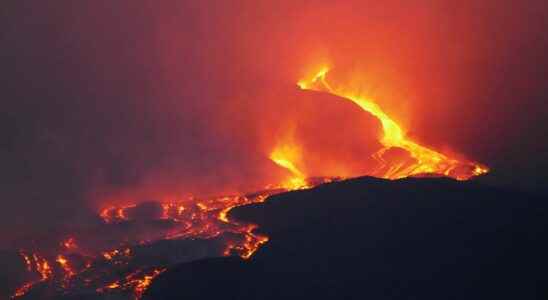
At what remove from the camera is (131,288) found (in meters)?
13.9

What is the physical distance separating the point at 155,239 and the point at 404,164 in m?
6.09

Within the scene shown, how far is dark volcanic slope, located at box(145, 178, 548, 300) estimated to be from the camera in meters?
13.4

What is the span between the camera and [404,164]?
752 inches

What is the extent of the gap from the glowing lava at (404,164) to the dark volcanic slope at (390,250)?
164cm

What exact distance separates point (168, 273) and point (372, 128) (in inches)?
329

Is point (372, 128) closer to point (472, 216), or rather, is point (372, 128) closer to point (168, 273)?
point (472, 216)

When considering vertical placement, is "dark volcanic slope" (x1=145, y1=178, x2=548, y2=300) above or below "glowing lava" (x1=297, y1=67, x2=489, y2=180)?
below

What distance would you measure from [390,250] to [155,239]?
175 inches

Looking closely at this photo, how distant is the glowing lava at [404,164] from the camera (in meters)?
18.5

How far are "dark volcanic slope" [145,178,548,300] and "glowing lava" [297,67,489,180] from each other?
64.5 inches

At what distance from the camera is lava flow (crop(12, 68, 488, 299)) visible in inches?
571

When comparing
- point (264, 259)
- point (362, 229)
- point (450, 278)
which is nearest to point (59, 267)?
point (264, 259)

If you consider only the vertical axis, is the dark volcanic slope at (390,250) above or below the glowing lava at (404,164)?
below

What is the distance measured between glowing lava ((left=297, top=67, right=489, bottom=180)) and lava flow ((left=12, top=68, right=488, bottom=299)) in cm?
2
